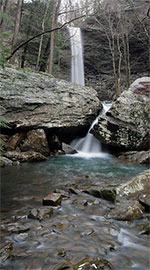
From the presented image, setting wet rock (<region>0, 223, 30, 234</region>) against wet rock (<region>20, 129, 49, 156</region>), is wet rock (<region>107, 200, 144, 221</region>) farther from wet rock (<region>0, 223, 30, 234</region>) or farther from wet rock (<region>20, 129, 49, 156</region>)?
wet rock (<region>20, 129, 49, 156</region>)

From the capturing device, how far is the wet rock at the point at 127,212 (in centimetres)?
332

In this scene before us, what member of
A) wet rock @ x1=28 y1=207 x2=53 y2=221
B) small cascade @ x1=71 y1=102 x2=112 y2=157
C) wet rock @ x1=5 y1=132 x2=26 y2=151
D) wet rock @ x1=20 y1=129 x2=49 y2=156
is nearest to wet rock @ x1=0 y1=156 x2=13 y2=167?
wet rock @ x1=5 y1=132 x2=26 y2=151

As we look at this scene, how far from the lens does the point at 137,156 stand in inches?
343

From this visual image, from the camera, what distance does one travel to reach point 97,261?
7.14 feet

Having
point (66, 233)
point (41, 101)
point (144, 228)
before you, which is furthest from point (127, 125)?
point (66, 233)

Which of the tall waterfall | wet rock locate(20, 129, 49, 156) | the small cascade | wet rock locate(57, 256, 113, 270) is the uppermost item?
the tall waterfall

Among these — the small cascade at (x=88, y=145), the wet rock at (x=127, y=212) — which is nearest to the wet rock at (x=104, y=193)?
the wet rock at (x=127, y=212)

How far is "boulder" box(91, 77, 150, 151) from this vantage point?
9.25 metres

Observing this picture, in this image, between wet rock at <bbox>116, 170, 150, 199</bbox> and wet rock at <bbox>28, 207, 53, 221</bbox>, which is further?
wet rock at <bbox>116, 170, 150, 199</bbox>

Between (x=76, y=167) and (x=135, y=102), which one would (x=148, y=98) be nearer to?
(x=135, y=102)

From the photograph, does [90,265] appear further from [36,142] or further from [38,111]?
[38,111]

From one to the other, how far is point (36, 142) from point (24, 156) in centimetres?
109

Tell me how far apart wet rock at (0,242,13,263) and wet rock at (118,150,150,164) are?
6.80 m

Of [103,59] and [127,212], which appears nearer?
[127,212]
